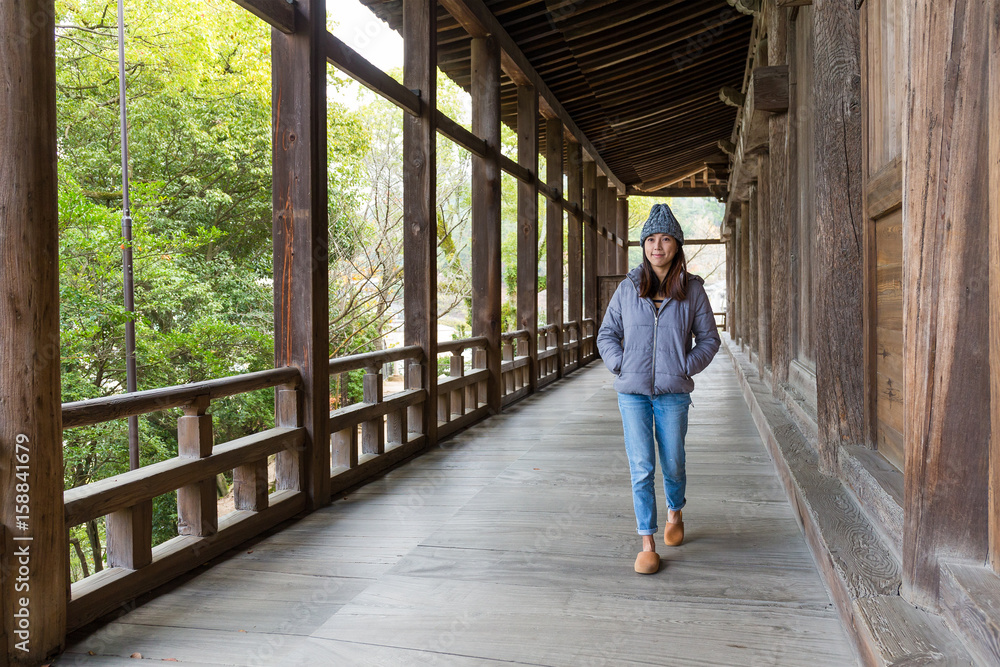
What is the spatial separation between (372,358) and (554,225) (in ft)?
19.9

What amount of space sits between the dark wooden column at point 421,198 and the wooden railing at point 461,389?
29cm

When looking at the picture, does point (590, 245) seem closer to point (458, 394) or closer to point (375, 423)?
point (458, 394)

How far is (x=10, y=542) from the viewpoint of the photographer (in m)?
2.20

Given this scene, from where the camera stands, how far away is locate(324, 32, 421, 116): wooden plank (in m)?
4.25

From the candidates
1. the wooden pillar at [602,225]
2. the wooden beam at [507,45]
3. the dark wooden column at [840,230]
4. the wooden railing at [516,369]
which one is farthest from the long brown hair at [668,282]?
the wooden pillar at [602,225]

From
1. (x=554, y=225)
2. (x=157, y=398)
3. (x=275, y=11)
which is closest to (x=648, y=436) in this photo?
(x=157, y=398)

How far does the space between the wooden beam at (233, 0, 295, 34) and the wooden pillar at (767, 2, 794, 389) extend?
3372 mm

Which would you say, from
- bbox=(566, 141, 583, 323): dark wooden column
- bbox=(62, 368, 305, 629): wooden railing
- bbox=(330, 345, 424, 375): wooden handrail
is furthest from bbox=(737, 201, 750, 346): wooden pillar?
bbox=(62, 368, 305, 629): wooden railing

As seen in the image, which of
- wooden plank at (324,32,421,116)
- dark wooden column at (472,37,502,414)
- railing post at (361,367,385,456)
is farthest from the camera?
dark wooden column at (472,37,502,414)

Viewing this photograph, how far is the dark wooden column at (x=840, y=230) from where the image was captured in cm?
319

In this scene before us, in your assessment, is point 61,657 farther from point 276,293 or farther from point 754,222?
point 754,222

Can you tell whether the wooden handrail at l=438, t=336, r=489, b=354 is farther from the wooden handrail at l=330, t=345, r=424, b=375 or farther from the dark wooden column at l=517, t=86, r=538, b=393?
the dark wooden column at l=517, t=86, r=538, b=393

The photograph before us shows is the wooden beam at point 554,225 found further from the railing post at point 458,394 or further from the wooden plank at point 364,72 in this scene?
the wooden plank at point 364,72

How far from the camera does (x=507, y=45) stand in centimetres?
746
